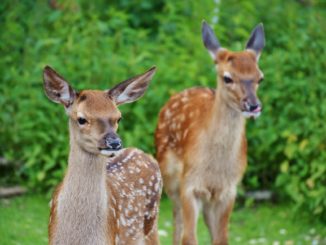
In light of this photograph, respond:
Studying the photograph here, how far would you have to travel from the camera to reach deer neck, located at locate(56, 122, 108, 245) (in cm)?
647

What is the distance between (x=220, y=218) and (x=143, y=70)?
2755 millimetres

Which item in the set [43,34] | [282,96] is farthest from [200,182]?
[43,34]

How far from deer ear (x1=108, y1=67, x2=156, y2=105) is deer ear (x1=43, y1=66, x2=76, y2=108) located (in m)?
0.28

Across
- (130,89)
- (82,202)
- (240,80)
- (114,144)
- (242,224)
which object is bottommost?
(242,224)

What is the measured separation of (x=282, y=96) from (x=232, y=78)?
256 cm

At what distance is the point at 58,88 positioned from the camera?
6785mm

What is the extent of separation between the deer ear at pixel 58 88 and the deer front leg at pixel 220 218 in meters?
2.39

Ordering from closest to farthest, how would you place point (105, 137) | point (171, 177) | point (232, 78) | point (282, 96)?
point (105, 137) < point (232, 78) < point (171, 177) < point (282, 96)

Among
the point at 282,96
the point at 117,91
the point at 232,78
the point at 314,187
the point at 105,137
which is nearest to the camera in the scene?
the point at 105,137

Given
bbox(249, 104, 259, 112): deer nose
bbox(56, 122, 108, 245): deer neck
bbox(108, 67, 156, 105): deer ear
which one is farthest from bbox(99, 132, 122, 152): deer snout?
bbox(249, 104, 259, 112): deer nose

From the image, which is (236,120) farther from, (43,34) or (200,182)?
(43,34)

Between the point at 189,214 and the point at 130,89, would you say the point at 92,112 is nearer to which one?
the point at 130,89

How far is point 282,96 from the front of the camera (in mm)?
11039

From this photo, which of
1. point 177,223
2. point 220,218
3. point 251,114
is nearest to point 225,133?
point 251,114
